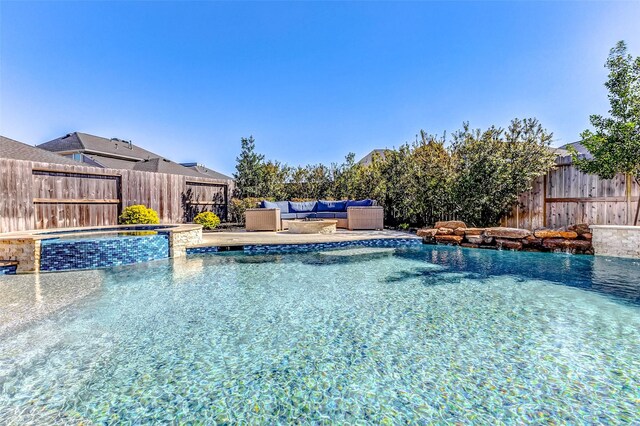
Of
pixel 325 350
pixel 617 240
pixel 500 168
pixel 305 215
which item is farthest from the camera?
pixel 305 215

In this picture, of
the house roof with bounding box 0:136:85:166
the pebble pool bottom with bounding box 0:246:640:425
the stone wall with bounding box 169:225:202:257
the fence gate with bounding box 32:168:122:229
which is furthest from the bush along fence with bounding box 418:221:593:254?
the house roof with bounding box 0:136:85:166

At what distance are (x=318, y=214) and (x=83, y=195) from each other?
23.6 feet

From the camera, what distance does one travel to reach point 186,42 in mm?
10820

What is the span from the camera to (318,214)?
1142cm

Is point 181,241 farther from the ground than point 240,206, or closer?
closer

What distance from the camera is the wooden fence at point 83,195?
26.0 ft

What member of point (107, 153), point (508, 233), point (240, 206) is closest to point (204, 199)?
point (240, 206)

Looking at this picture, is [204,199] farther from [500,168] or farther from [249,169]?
[500,168]

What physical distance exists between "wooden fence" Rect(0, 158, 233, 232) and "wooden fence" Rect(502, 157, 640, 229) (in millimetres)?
10726

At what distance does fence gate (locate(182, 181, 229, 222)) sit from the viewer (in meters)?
12.1

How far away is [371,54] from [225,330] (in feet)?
35.4

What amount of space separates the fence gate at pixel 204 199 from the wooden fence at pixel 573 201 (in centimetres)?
1020

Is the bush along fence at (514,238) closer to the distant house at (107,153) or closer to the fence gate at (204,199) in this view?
the fence gate at (204,199)

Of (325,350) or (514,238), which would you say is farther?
(514,238)
